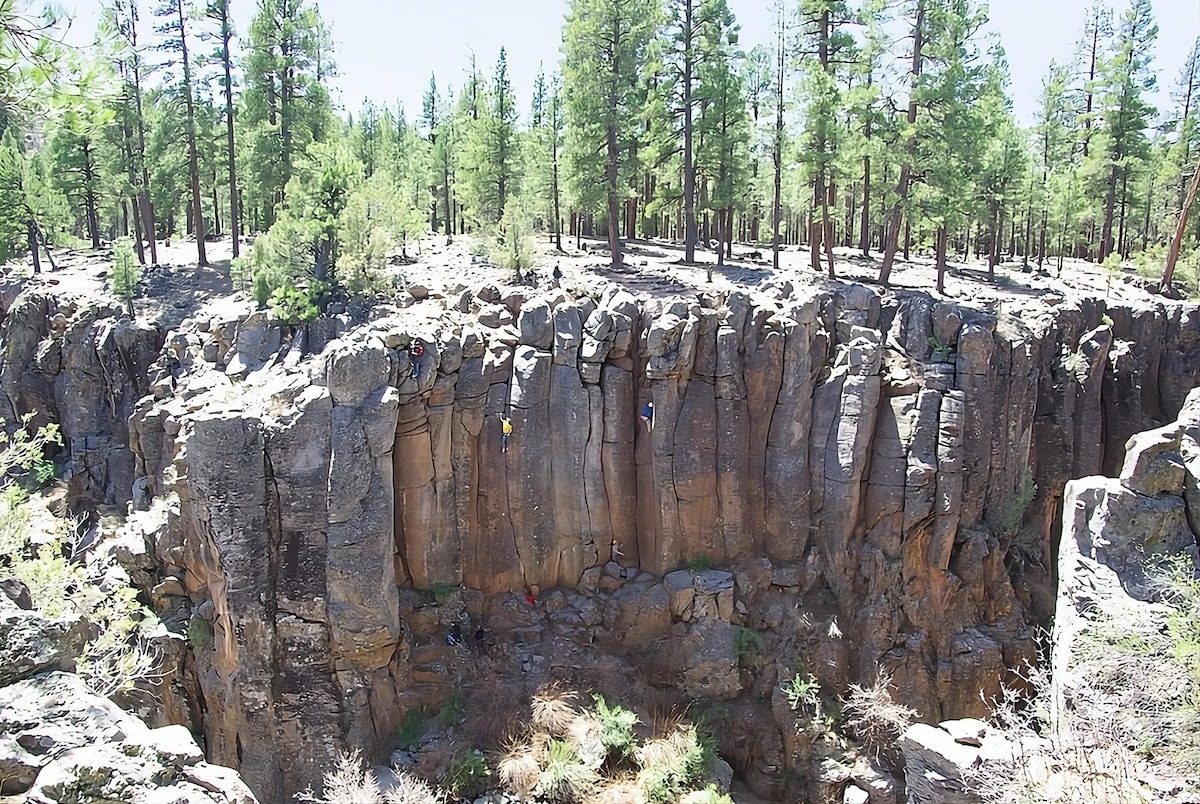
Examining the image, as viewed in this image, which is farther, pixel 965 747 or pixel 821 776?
pixel 821 776

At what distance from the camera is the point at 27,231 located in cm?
3509

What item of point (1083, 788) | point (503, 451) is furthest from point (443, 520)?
point (1083, 788)

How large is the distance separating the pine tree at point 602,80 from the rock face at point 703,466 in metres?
8.68

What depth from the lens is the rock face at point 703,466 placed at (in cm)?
1778

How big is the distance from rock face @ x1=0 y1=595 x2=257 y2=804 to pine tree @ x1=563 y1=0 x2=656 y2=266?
876 inches

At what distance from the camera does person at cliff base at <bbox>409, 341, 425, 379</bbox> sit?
17.6 m

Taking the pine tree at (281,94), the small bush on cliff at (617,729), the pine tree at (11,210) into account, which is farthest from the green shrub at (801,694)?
the pine tree at (11,210)

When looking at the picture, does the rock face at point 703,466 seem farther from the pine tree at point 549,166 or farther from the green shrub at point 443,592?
the pine tree at point 549,166

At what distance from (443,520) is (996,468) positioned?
14.5m

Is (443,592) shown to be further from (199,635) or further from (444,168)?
(444,168)

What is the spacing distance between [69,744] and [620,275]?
70.7 feet

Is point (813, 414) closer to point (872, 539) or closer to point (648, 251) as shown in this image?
point (872, 539)

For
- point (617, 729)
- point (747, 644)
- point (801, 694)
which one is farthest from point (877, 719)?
point (617, 729)

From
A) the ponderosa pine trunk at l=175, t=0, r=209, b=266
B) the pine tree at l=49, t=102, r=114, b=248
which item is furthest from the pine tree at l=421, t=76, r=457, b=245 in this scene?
the pine tree at l=49, t=102, r=114, b=248
